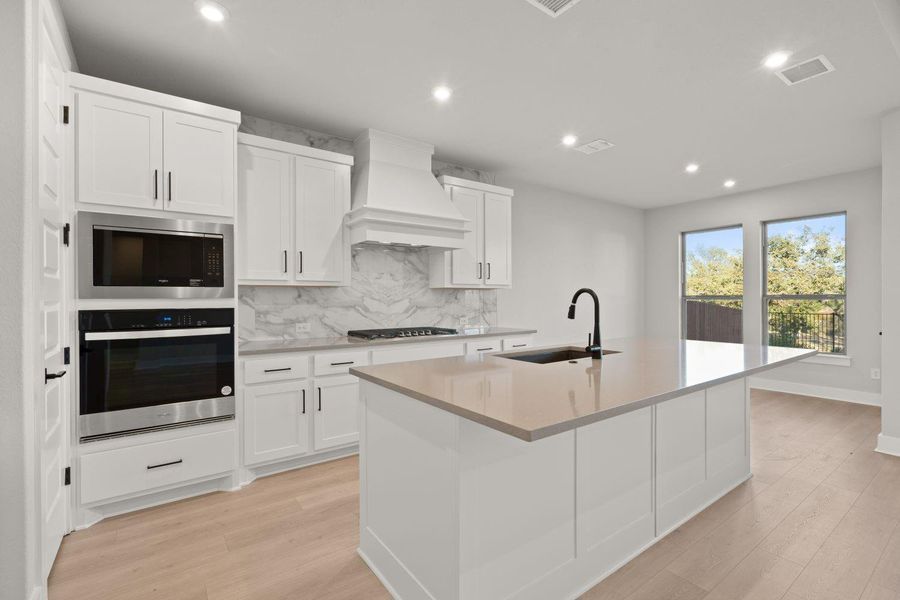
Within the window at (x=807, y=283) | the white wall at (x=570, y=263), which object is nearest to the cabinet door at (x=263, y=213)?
the white wall at (x=570, y=263)

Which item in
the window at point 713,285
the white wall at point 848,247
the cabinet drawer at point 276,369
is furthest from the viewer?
the window at point 713,285

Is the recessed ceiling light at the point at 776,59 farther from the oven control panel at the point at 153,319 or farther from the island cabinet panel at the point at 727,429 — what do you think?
the oven control panel at the point at 153,319

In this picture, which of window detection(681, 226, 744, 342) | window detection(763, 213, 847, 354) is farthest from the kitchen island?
window detection(681, 226, 744, 342)

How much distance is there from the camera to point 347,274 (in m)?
3.59

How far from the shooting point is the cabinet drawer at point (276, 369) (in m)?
2.85

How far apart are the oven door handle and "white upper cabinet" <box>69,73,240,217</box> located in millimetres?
699

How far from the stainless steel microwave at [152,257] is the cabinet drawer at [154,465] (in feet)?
2.83

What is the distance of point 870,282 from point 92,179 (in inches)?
278

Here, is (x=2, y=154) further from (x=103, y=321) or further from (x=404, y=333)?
(x=404, y=333)

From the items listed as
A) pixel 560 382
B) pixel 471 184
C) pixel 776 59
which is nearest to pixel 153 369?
pixel 560 382

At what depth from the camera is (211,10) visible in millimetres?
2172

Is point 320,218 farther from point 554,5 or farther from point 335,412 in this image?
point 554,5

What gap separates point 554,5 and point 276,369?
2673mm

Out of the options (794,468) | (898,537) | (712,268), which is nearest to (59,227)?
(898,537)
